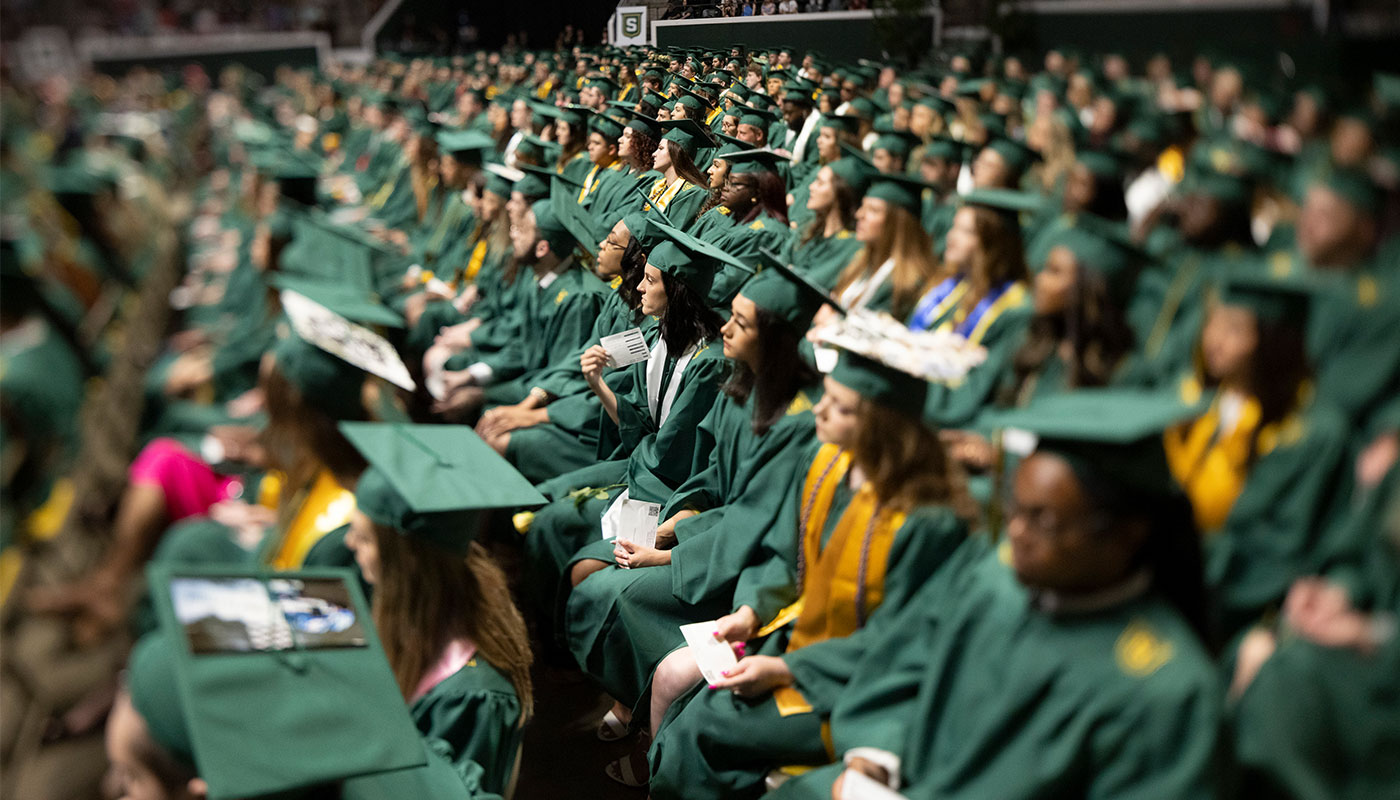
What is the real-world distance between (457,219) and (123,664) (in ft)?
14.6

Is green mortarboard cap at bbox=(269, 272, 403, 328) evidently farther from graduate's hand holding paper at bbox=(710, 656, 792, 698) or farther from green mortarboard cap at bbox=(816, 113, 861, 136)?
green mortarboard cap at bbox=(816, 113, 861, 136)

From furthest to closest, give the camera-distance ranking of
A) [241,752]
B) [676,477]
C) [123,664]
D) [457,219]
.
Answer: [457,219] < [676,477] < [123,664] < [241,752]

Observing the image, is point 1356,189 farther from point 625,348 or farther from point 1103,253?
point 625,348

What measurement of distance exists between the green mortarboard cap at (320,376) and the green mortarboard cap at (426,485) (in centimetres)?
5

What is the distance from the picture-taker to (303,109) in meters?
3.14

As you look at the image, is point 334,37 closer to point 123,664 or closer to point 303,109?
point 303,109

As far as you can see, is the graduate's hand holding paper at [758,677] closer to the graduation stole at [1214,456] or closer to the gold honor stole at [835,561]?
the gold honor stole at [835,561]

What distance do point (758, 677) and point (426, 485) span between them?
105 centimetres

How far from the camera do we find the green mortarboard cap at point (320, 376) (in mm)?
2160

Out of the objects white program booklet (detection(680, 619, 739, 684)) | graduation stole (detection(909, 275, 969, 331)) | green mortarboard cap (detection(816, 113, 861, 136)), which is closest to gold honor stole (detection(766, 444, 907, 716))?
white program booklet (detection(680, 619, 739, 684))

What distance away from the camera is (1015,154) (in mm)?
2701

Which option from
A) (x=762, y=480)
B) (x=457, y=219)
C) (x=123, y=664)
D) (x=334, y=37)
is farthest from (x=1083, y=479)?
(x=457, y=219)

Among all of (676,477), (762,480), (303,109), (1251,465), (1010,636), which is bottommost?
(676,477)

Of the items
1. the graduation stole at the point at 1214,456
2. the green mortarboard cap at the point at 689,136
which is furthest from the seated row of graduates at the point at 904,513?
the green mortarboard cap at the point at 689,136
